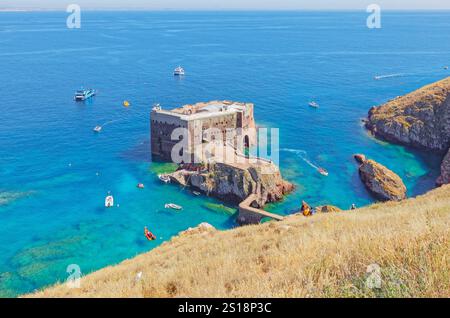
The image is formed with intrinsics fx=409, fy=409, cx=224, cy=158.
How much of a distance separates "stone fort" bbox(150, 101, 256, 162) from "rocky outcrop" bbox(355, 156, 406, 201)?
19499 millimetres

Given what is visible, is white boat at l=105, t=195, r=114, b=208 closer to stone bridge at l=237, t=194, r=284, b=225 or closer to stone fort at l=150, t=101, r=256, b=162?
stone fort at l=150, t=101, r=256, b=162

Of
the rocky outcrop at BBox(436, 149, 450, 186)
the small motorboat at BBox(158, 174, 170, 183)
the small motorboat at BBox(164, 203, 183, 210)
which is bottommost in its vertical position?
the small motorboat at BBox(164, 203, 183, 210)

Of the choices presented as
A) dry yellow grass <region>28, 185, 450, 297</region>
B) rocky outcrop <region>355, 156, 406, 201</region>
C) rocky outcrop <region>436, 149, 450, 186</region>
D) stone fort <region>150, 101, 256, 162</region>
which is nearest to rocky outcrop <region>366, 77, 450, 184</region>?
rocky outcrop <region>436, 149, 450, 186</region>

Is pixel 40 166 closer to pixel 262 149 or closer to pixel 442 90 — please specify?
pixel 262 149

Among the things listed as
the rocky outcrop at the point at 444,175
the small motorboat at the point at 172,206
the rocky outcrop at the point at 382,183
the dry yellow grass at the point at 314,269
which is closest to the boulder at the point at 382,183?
the rocky outcrop at the point at 382,183

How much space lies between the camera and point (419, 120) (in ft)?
233

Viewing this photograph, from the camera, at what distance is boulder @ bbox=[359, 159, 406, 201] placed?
5019 cm

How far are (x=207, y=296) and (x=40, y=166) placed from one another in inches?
2187

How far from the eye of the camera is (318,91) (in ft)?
342

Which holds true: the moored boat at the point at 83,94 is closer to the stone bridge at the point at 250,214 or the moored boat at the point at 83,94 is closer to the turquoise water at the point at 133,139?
the turquoise water at the point at 133,139

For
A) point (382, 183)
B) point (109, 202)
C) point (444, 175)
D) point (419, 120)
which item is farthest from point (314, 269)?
point (419, 120)

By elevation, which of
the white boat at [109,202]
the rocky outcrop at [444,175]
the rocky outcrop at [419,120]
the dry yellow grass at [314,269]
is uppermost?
the dry yellow grass at [314,269]

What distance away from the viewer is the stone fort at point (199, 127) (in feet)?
192
